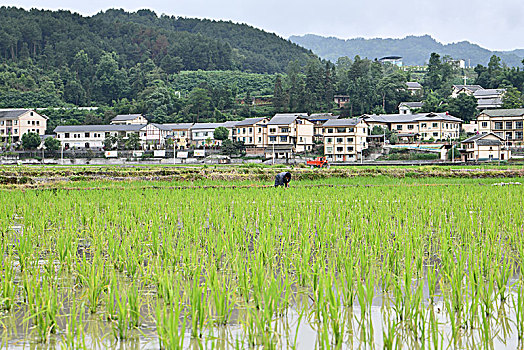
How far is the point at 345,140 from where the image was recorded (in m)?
51.5

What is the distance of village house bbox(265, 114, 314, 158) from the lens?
54375 millimetres

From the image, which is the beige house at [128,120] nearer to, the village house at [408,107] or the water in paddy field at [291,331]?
the village house at [408,107]

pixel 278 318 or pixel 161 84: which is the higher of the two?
pixel 161 84

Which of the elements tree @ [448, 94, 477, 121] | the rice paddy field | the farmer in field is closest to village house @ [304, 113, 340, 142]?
tree @ [448, 94, 477, 121]

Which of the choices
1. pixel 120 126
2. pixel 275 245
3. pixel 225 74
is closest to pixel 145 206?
pixel 275 245

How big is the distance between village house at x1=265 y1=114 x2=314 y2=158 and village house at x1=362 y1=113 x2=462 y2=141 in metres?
6.66

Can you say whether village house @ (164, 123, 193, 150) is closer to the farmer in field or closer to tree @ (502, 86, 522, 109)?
tree @ (502, 86, 522, 109)

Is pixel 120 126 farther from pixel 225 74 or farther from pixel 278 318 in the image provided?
pixel 278 318

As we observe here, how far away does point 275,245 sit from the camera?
668 cm

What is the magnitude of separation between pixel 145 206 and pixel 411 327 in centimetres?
802

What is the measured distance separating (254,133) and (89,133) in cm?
1948

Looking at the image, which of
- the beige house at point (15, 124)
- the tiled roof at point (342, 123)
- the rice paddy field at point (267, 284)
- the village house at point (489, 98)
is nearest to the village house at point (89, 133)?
the beige house at point (15, 124)

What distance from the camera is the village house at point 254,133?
Answer: 5547cm

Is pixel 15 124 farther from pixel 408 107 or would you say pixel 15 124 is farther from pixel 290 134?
pixel 408 107
